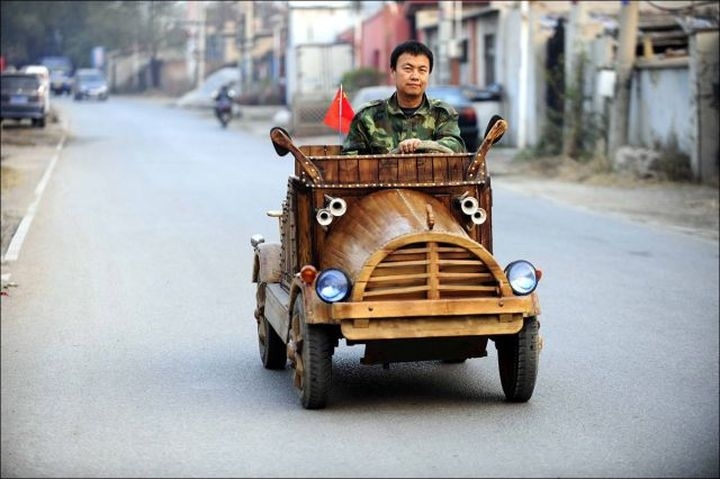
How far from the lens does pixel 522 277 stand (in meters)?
7.53

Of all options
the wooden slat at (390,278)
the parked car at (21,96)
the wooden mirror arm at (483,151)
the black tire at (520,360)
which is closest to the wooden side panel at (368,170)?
the wooden mirror arm at (483,151)

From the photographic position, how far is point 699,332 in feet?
36.0

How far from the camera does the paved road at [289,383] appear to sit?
263 inches

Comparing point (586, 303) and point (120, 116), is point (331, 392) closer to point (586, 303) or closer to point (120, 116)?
point (586, 303)

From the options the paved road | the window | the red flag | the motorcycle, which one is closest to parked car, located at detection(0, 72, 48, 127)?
the motorcycle

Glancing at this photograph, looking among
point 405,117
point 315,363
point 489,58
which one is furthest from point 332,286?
point 489,58

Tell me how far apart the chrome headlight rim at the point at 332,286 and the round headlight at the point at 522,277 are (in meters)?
0.85

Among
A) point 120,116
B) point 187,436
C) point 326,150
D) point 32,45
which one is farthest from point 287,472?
point 32,45

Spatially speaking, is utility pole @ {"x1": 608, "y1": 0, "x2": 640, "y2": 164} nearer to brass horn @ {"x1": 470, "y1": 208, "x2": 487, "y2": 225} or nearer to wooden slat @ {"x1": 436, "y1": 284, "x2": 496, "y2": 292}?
brass horn @ {"x1": 470, "y1": 208, "x2": 487, "y2": 225}

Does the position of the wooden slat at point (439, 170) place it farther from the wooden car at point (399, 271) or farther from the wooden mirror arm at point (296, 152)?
the wooden mirror arm at point (296, 152)

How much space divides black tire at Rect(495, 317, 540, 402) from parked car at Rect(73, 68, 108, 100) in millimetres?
71651

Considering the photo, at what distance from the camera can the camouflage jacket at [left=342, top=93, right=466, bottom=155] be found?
8.43 meters

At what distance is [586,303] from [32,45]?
55.5m

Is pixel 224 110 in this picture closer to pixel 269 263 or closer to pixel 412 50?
pixel 269 263
